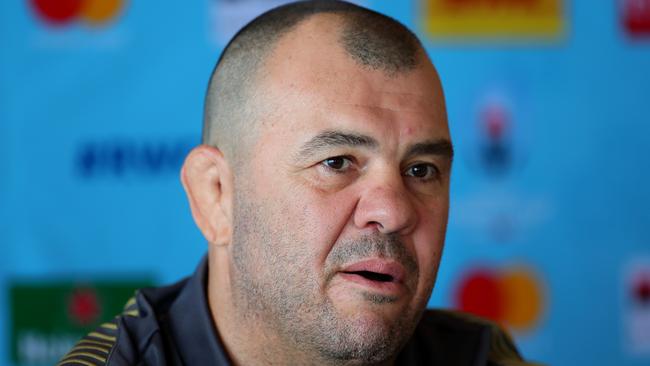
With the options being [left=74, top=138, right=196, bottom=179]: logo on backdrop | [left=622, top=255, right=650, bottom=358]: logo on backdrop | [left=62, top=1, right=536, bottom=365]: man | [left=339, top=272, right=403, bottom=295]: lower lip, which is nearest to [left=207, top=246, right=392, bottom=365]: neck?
[left=62, top=1, right=536, bottom=365]: man

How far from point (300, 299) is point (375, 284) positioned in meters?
0.11

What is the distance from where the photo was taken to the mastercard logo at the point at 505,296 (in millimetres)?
2139

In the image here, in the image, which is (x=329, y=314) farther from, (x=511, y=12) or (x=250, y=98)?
(x=511, y=12)

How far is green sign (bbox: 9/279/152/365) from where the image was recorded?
6.86ft

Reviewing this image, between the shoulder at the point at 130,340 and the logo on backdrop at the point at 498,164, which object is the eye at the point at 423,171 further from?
the logo on backdrop at the point at 498,164

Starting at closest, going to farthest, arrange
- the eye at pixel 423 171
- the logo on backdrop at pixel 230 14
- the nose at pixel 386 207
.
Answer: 1. the nose at pixel 386 207
2. the eye at pixel 423 171
3. the logo on backdrop at pixel 230 14

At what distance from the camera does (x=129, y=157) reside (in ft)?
6.90

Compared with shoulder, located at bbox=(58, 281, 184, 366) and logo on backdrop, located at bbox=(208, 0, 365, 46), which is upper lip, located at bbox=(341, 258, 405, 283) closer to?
shoulder, located at bbox=(58, 281, 184, 366)

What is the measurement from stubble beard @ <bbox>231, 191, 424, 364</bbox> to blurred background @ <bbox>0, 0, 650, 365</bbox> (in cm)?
89

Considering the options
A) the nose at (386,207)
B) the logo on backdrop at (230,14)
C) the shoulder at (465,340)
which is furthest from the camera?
the logo on backdrop at (230,14)

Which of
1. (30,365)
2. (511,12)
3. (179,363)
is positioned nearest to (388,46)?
(179,363)

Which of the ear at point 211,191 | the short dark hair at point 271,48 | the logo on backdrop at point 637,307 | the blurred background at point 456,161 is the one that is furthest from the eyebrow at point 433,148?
the logo on backdrop at point 637,307

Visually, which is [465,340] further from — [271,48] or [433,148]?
[271,48]

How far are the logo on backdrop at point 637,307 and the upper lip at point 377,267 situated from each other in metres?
1.19
